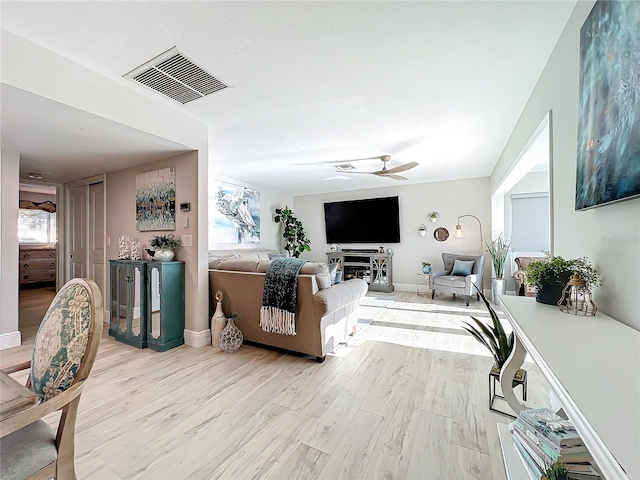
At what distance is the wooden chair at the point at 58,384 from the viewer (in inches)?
33.9

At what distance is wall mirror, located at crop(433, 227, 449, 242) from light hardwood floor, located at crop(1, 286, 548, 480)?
3.27 meters

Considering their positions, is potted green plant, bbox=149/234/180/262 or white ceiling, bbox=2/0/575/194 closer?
white ceiling, bbox=2/0/575/194

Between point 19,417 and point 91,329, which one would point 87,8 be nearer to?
point 91,329

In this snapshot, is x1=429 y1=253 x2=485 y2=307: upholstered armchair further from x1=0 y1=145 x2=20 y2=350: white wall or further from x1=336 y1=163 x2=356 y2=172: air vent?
x1=0 y1=145 x2=20 y2=350: white wall

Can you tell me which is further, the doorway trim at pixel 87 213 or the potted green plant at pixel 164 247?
the doorway trim at pixel 87 213

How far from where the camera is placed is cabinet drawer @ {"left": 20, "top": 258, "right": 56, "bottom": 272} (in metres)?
6.38

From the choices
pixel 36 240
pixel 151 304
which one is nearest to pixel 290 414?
pixel 151 304

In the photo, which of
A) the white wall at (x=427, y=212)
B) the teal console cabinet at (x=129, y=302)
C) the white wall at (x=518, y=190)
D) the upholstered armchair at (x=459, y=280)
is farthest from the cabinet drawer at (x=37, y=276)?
the white wall at (x=518, y=190)

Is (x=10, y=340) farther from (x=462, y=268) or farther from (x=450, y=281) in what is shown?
(x=462, y=268)

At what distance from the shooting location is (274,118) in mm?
2832

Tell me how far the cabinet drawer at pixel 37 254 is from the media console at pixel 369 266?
276 inches

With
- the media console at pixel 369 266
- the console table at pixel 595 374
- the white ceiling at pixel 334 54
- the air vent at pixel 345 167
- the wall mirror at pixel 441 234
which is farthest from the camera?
the media console at pixel 369 266

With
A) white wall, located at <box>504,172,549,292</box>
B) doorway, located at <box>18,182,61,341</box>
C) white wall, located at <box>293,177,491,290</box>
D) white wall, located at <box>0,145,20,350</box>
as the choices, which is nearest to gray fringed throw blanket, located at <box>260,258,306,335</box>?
white wall, located at <box>0,145,20,350</box>

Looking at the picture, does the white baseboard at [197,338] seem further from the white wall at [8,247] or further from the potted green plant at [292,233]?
the potted green plant at [292,233]
